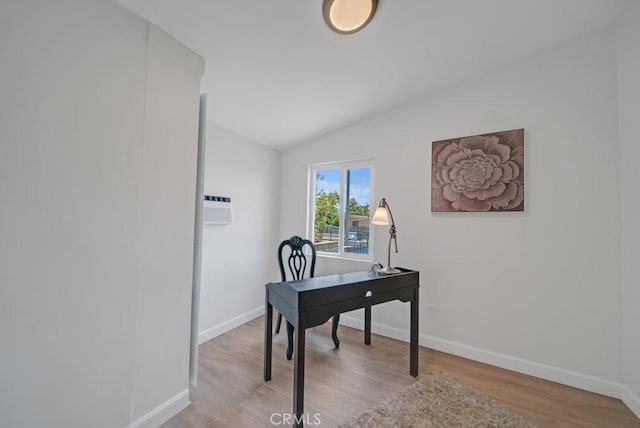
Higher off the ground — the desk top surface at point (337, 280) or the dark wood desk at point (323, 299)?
the desk top surface at point (337, 280)

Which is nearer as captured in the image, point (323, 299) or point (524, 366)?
point (323, 299)

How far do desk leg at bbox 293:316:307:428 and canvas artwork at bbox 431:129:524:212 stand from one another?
1.81m

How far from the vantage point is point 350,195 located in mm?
3320

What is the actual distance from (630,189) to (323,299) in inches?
87.7

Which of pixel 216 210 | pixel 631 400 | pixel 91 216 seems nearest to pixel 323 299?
pixel 91 216

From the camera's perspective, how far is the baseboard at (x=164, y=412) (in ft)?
4.84

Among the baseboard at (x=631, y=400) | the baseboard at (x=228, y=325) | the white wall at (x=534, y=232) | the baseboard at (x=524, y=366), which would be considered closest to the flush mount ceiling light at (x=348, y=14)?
the white wall at (x=534, y=232)

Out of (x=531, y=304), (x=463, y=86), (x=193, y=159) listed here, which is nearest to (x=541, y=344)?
(x=531, y=304)

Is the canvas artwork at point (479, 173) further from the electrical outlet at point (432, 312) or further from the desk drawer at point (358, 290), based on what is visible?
the electrical outlet at point (432, 312)

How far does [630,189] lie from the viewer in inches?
71.2

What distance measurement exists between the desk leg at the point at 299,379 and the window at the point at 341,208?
1.63m

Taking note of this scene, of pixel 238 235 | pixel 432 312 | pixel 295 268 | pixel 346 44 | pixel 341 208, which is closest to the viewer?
pixel 346 44

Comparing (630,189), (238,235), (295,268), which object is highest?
(630,189)

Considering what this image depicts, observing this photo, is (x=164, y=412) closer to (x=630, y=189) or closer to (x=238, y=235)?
(x=238, y=235)
